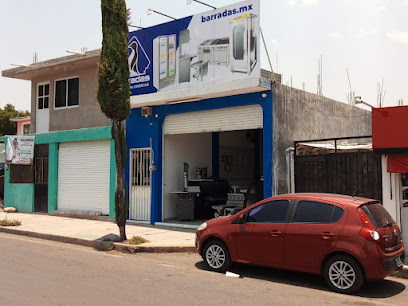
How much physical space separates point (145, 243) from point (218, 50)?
587 cm

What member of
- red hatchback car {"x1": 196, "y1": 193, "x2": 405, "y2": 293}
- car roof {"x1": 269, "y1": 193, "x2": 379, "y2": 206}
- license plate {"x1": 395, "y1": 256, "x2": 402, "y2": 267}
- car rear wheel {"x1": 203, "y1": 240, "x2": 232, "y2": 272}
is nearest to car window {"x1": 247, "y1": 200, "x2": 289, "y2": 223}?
red hatchback car {"x1": 196, "y1": 193, "x2": 405, "y2": 293}

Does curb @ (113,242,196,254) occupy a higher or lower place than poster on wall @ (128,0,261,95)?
lower

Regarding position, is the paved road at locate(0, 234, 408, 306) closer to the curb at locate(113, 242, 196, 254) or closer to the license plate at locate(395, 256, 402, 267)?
the license plate at locate(395, 256, 402, 267)

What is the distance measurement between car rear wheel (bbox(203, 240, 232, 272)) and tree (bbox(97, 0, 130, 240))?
3.62m

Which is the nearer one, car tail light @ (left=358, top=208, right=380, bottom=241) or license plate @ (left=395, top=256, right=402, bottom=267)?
car tail light @ (left=358, top=208, right=380, bottom=241)

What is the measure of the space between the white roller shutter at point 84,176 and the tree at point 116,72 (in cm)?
491

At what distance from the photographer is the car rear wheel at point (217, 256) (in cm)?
804

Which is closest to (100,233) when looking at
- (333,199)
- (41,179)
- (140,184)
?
(140,184)

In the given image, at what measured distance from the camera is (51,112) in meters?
19.1

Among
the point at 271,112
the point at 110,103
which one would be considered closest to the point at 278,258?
the point at 271,112

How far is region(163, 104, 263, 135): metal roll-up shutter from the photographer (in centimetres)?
1223

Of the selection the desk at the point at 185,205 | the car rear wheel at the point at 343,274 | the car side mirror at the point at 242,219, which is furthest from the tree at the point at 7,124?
the car rear wheel at the point at 343,274

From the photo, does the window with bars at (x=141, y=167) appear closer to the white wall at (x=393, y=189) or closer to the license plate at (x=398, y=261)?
the white wall at (x=393, y=189)

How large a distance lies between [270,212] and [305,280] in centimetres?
137
